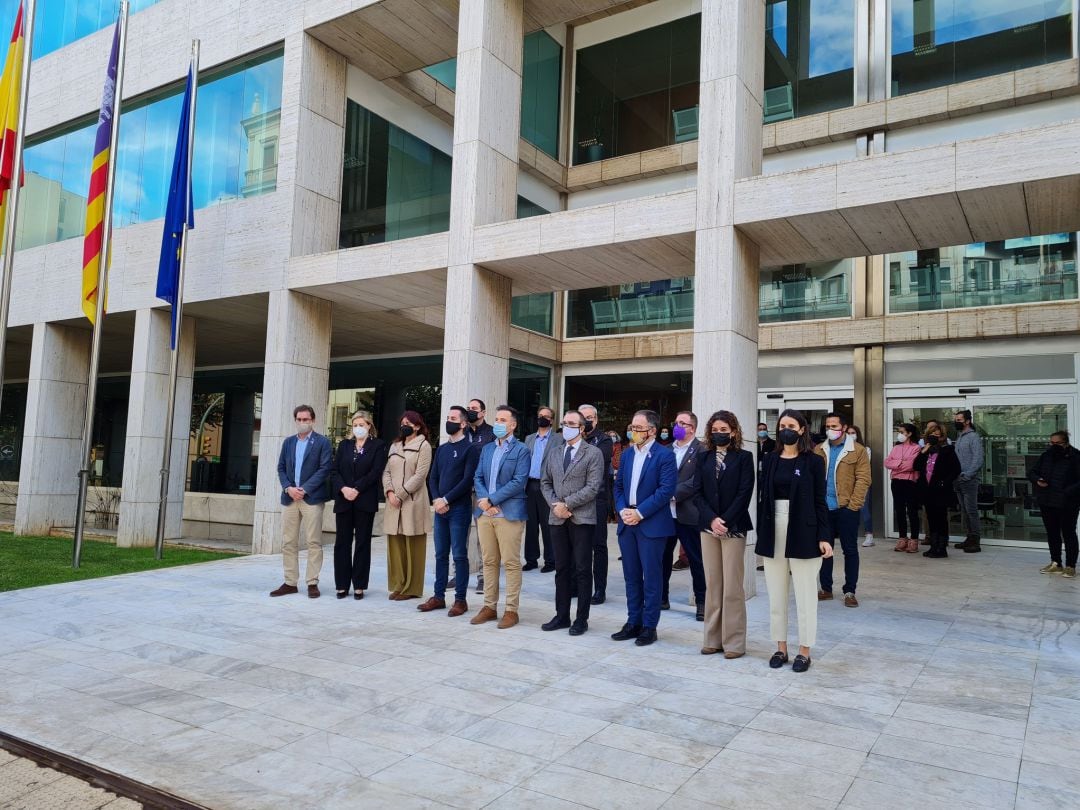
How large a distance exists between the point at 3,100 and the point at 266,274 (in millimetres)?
4472

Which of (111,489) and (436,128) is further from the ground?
(436,128)

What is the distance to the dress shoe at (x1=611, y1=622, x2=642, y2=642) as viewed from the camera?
6.62m

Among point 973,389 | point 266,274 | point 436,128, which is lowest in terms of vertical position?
point 973,389

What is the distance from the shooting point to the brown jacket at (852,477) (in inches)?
326

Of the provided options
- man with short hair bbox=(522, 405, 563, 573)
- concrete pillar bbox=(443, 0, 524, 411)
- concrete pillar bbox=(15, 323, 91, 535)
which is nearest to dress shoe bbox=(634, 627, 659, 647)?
man with short hair bbox=(522, 405, 563, 573)

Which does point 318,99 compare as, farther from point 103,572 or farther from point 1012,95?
point 1012,95

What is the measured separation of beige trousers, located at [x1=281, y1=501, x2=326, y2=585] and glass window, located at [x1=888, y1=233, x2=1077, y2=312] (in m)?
11.6

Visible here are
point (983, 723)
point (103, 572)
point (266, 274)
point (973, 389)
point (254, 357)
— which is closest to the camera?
point (983, 723)

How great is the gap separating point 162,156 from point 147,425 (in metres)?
5.17

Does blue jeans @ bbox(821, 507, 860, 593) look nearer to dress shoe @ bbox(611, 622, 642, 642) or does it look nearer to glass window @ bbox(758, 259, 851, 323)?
dress shoe @ bbox(611, 622, 642, 642)

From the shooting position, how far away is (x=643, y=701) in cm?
501

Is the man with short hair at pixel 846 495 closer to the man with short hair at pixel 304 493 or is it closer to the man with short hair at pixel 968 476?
the man with short hair at pixel 968 476

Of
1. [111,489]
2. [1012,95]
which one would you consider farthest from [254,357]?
[1012,95]

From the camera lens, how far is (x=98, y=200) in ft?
38.1
